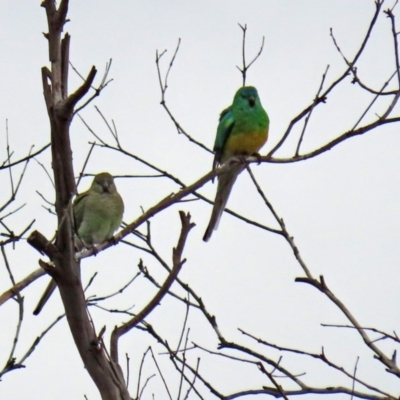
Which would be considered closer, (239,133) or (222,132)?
(239,133)

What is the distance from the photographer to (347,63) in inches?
154

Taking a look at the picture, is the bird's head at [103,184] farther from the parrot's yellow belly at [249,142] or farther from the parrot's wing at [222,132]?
the parrot's yellow belly at [249,142]

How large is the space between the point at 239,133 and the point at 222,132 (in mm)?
215

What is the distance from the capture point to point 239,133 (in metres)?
6.71

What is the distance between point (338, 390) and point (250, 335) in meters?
0.57

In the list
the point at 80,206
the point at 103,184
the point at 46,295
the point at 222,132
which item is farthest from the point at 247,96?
the point at 46,295

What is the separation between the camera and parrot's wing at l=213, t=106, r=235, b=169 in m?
6.83

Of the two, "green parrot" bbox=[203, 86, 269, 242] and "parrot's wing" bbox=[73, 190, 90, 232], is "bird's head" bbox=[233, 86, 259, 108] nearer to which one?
"green parrot" bbox=[203, 86, 269, 242]

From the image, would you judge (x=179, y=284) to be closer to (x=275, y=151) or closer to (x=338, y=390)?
(x=275, y=151)

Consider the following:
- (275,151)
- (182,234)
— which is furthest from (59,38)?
(275,151)

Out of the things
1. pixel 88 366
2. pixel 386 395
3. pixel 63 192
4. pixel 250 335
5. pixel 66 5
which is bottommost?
pixel 386 395

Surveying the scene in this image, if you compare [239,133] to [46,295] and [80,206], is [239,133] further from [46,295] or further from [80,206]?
[46,295]

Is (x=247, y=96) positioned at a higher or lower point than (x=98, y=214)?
higher

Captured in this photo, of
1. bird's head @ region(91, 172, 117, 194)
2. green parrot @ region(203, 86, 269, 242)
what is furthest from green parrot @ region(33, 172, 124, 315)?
green parrot @ region(203, 86, 269, 242)
